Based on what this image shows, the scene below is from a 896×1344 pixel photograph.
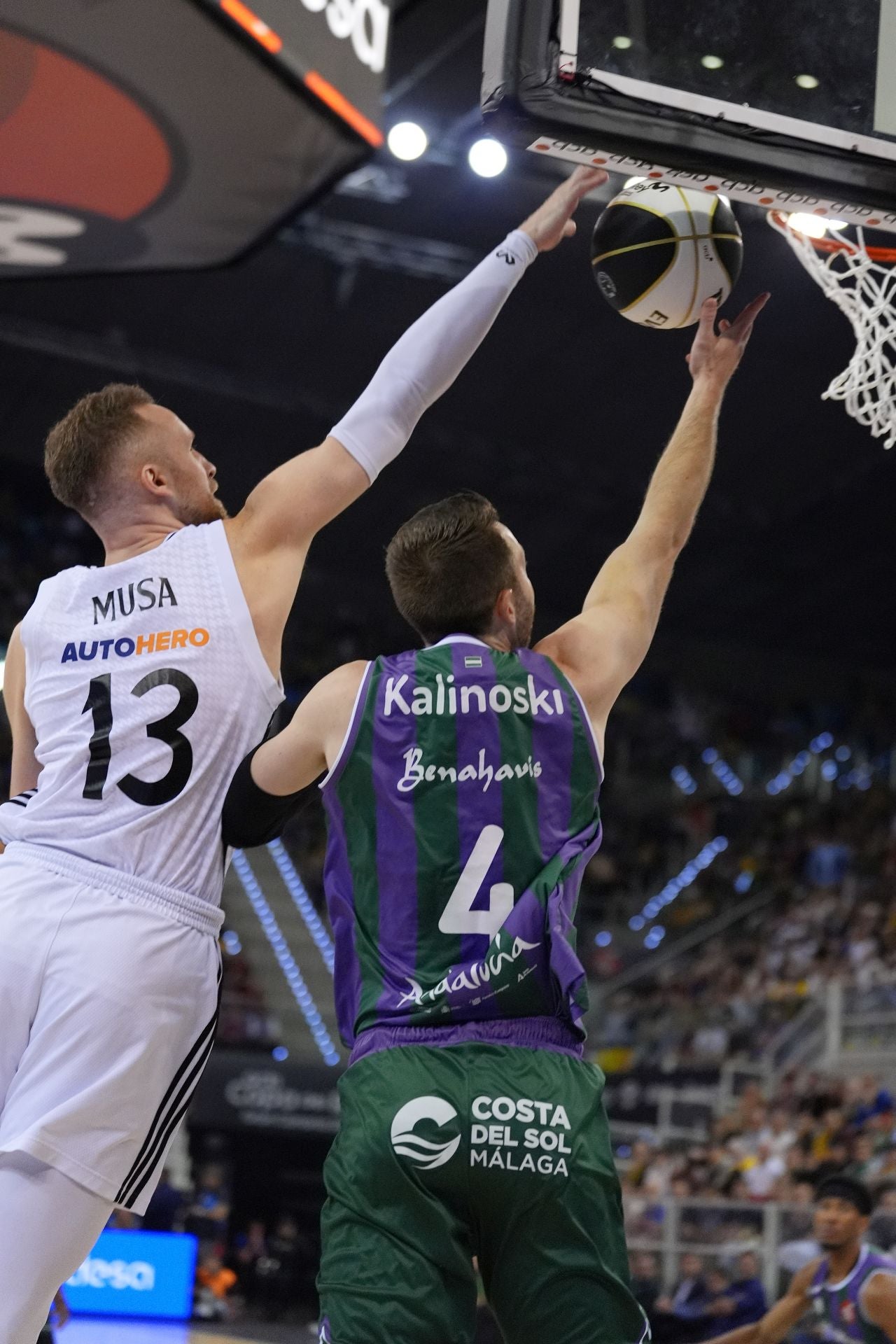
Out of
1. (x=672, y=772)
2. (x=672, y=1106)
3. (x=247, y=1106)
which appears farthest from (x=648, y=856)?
(x=247, y=1106)

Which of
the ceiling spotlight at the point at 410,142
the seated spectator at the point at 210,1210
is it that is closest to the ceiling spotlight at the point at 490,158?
the ceiling spotlight at the point at 410,142

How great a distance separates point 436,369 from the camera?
11.1 feet

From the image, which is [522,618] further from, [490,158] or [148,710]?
[490,158]

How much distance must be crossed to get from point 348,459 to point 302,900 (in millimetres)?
15403

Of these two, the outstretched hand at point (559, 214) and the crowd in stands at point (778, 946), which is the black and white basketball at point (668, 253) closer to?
the outstretched hand at point (559, 214)

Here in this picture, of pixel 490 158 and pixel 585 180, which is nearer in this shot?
pixel 585 180

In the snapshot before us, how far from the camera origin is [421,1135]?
2666 mm

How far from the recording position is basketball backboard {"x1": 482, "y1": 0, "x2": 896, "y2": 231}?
3574 mm

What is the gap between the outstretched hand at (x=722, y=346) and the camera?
385 centimetres

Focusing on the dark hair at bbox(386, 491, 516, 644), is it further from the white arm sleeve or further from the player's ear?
the white arm sleeve

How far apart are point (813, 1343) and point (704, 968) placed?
1182cm

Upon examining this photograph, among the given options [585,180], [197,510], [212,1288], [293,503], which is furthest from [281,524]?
[212,1288]

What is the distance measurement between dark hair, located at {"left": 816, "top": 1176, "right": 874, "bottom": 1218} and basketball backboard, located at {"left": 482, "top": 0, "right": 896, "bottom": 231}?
→ 4.19 m

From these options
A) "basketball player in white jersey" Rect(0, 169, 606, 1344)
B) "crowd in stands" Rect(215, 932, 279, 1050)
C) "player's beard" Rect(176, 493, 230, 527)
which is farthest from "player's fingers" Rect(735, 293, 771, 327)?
"crowd in stands" Rect(215, 932, 279, 1050)
